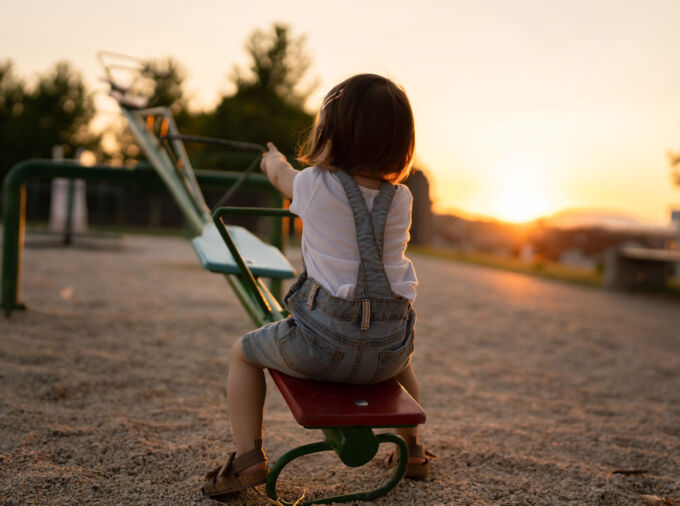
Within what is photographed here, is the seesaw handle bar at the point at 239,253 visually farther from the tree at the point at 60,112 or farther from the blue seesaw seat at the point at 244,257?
the tree at the point at 60,112

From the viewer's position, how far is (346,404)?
110 cm

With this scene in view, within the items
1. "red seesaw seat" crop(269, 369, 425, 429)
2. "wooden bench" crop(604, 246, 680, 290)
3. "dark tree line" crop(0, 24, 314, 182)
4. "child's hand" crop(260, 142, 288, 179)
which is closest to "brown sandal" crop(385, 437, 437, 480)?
"red seesaw seat" crop(269, 369, 425, 429)

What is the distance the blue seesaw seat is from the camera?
65.4 inches

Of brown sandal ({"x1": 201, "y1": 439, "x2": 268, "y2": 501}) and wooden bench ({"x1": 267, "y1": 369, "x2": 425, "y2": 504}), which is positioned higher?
wooden bench ({"x1": 267, "y1": 369, "x2": 425, "y2": 504})

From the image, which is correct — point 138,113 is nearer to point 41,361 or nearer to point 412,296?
point 41,361

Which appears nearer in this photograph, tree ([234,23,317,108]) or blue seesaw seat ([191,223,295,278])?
blue seesaw seat ([191,223,295,278])

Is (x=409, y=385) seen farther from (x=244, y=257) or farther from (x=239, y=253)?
(x=244, y=257)

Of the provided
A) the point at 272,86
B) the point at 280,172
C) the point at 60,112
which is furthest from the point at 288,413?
the point at 60,112

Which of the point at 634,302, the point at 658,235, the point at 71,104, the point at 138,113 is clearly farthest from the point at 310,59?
the point at 138,113

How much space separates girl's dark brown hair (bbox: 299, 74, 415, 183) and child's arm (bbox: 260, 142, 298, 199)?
0.61 ft

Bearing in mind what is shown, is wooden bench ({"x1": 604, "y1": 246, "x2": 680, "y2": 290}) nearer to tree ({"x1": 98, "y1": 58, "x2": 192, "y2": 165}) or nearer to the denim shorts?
the denim shorts

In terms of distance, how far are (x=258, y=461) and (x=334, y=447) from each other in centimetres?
21

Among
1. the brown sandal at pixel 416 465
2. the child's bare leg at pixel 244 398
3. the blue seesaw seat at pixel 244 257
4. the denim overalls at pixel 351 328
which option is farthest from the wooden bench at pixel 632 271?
the child's bare leg at pixel 244 398

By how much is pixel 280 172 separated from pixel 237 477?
2.41 ft
